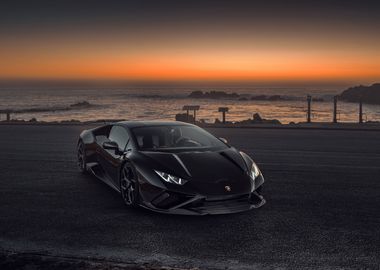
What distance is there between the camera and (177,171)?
21.2 feet

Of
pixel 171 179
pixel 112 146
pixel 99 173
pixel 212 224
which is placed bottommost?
pixel 212 224

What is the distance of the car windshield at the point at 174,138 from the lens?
7523 millimetres

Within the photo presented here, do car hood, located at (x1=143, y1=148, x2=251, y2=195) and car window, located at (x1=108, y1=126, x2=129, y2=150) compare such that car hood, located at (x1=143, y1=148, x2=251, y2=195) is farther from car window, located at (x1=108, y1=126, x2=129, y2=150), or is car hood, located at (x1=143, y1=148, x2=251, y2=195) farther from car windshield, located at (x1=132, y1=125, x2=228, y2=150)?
car window, located at (x1=108, y1=126, x2=129, y2=150)

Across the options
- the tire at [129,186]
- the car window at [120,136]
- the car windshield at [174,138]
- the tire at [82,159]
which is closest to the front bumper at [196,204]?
the tire at [129,186]

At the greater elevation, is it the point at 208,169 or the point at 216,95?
the point at 208,169

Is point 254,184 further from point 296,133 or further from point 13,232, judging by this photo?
point 296,133

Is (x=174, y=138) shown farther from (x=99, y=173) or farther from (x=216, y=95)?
(x=216, y=95)

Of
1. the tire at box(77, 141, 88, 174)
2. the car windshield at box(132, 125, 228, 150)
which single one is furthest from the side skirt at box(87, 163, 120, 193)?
the car windshield at box(132, 125, 228, 150)

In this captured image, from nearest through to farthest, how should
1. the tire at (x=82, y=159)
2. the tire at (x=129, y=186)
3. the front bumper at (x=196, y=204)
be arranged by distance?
the front bumper at (x=196, y=204) → the tire at (x=129, y=186) → the tire at (x=82, y=159)

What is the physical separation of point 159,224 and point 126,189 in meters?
1.18

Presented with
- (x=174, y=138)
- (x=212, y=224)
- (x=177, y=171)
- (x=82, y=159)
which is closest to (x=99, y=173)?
(x=82, y=159)

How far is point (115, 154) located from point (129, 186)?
0.91 m

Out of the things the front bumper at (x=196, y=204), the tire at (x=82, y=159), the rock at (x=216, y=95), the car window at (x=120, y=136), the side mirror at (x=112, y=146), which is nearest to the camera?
the front bumper at (x=196, y=204)

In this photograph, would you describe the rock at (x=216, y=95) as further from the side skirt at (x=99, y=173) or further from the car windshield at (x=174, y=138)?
the car windshield at (x=174, y=138)
